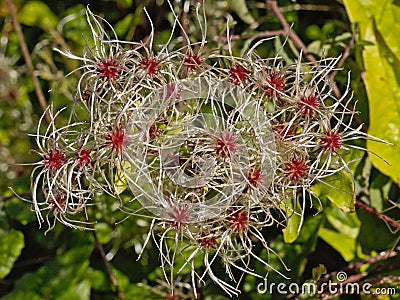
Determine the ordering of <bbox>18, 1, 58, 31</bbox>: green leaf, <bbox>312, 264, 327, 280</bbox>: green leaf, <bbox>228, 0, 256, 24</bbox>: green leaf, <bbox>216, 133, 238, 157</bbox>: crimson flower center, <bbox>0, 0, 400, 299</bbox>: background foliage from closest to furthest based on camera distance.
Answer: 1. <bbox>216, 133, 238, 157</bbox>: crimson flower center
2. <bbox>312, 264, 327, 280</bbox>: green leaf
3. <bbox>0, 0, 400, 299</bbox>: background foliage
4. <bbox>228, 0, 256, 24</bbox>: green leaf
5. <bbox>18, 1, 58, 31</bbox>: green leaf

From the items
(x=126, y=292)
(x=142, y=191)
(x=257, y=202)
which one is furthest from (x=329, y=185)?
(x=126, y=292)

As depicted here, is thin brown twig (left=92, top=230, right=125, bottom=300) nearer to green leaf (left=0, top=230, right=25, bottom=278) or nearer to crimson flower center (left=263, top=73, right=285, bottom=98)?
green leaf (left=0, top=230, right=25, bottom=278)

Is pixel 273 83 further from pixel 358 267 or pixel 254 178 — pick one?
pixel 358 267

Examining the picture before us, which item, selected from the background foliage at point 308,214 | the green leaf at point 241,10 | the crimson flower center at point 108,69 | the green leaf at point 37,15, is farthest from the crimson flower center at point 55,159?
the green leaf at point 37,15

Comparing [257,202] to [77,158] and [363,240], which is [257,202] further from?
[363,240]

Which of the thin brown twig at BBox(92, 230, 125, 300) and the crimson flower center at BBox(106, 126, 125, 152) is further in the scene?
the thin brown twig at BBox(92, 230, 125, 300)

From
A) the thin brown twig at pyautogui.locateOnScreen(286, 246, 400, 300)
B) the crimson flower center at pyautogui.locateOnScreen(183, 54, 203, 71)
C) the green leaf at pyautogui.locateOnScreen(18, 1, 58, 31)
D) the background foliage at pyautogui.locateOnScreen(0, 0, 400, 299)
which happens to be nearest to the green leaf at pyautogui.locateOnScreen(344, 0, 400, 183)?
the background foliage at pyautogui.locateOnScreen(0, 0, 400, 299)
